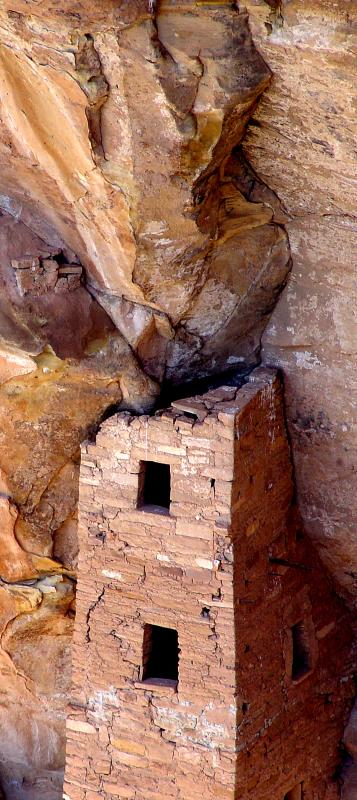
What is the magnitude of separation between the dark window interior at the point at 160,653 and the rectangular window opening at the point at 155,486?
677mm

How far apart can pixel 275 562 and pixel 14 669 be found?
1886 millimetres

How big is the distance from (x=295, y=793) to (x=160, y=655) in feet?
4.21

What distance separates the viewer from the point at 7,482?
7828mm

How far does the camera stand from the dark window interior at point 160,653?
7809 millimetres

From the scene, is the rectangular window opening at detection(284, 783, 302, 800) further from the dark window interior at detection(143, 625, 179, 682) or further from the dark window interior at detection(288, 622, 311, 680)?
the dark window interior at detection(143, 625, 179, 682)

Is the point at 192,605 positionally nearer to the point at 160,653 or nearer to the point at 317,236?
the point at 160,653

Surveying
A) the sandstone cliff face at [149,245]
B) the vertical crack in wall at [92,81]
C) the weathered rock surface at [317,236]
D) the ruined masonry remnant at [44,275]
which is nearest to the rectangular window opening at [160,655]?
the sandstone cliff face at [149,245]

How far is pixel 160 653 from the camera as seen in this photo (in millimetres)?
8047

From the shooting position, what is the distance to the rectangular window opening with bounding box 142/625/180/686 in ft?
25.6

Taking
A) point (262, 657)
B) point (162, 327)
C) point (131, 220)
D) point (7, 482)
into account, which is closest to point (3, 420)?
point (7, 482)

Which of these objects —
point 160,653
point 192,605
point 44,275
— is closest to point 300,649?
point 160,653

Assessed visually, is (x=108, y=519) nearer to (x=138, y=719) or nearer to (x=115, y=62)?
(x=138, y=719)

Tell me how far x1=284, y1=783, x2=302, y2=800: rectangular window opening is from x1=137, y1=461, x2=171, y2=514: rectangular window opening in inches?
77.1

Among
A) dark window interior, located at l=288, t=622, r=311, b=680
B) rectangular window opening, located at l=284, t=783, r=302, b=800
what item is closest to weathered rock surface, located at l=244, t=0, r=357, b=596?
dark window interior, located at l=288, t=622, r=311, b=680
